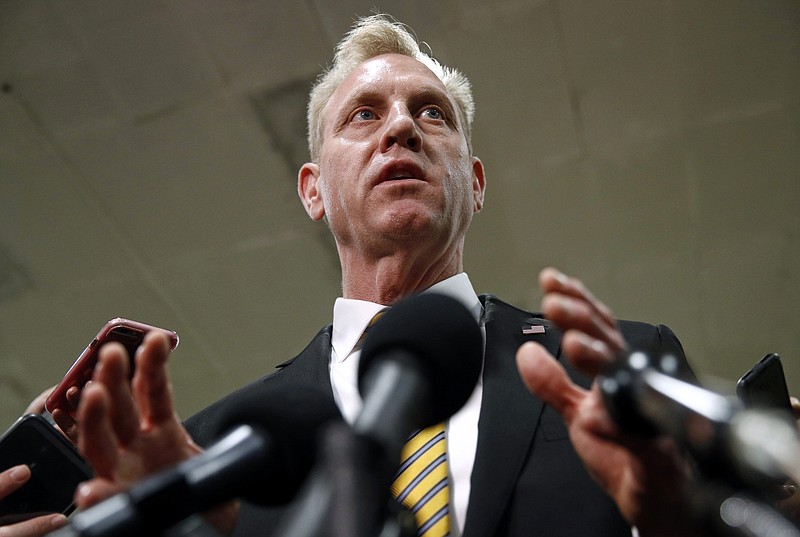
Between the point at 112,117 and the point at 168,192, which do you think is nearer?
the point at 112,117

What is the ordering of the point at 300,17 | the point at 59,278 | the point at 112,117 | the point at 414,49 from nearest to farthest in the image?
the point at 414,49 < the point at 300,17 < the point at 112,117 < the point at 59,278

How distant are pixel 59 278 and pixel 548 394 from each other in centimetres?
371

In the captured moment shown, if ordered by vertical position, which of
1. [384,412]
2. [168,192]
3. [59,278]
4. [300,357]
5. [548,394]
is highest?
[384,412]

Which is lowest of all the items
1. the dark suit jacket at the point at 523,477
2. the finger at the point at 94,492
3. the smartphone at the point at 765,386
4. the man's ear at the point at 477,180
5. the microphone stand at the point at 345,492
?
the man's ear at the point at 477,180

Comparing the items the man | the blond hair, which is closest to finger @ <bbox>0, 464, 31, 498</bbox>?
the man

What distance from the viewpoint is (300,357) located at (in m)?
1.90

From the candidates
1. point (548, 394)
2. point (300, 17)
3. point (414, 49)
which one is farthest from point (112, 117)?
point (548, 394)

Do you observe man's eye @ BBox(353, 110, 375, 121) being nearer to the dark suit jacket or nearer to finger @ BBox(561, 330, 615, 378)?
the dark suit jacket

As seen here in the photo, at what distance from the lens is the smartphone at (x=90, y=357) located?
175 cm

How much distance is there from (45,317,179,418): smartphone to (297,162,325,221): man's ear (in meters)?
0.75

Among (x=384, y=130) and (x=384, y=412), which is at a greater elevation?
(x=384, y=412)

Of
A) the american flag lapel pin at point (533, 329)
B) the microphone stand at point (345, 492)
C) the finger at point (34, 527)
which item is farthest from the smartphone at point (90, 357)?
the microphone stand at point (345, 492)

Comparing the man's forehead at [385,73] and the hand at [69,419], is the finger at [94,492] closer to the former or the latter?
the hand at [69,419]

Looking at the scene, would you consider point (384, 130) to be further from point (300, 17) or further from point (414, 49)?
point (300, 17)
